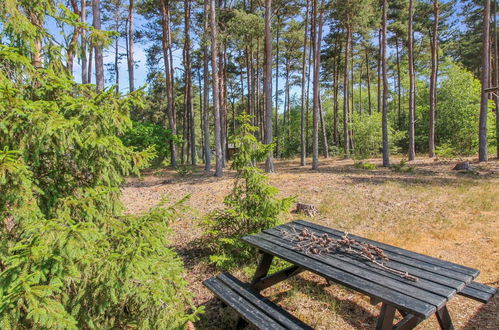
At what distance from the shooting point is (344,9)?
14258mm

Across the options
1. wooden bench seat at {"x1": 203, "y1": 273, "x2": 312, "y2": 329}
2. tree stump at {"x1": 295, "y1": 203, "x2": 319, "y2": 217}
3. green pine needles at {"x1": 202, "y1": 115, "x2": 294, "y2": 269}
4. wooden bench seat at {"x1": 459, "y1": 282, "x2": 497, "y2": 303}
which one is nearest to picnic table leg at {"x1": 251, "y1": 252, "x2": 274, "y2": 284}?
wooden bench seat at {"x1": 203, "y1": 273, "x2": 312, "y2": 329}

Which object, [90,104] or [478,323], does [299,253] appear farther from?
[90,104]

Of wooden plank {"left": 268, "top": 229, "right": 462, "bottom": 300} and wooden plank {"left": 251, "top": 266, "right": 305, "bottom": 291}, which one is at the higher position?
wooden plank {"left": 268, "top": 229, "right": 462, "bottom": 300}

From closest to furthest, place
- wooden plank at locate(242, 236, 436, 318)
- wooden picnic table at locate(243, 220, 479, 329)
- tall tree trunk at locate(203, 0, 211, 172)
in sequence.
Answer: wooden plank at locate(242, 236, 436, 318), wooden picnic table at locate(243, 220, 479, 329), tall tree trunk at locate(203, 0, 211, 172)

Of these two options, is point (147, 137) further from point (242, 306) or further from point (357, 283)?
point (357, 283)

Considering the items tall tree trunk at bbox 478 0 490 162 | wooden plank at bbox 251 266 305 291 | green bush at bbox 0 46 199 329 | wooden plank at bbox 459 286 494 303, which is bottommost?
wooden plank at bbox 251 266 305 291

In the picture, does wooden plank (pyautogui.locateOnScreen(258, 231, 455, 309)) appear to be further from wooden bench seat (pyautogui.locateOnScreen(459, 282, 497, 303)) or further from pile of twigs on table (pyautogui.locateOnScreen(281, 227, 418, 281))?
wooden bench seat (pyautogui.locateOnScreen(459, 282, 497, 303))

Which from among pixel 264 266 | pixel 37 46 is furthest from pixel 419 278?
pixel 37 46

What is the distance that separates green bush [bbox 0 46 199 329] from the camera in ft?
5.35

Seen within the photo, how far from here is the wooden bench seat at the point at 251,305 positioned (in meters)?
2.51

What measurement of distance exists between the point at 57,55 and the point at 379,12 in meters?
18.9

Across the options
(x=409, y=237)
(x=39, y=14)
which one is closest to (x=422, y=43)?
(x=409, y=237)

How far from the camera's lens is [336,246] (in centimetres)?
312

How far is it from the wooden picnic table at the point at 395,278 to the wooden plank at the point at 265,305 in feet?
0.97
